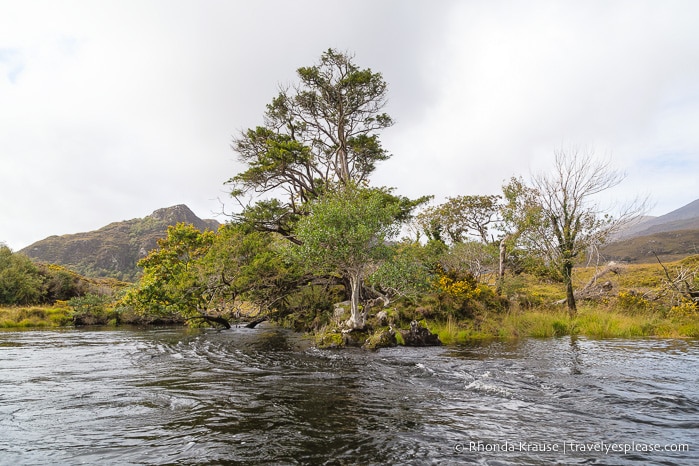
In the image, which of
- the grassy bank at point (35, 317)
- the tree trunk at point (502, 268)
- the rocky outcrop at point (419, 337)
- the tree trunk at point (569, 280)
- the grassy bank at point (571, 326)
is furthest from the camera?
the grassy bank at point (35, 317)

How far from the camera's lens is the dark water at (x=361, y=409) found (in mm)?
5730

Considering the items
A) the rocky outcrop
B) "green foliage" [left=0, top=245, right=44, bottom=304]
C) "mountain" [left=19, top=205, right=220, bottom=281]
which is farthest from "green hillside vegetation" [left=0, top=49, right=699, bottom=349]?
"mountain" [left=19, top=205, right=220, bottom=281]

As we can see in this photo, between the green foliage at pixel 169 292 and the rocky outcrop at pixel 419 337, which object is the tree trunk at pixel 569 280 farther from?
the green foliage at pixel 169 292

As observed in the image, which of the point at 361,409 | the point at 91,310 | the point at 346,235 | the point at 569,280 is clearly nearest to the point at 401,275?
the point at 346,235

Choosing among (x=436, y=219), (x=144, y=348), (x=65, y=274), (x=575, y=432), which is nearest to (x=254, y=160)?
(x=144, y=348)

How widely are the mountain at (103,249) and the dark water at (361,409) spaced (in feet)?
380

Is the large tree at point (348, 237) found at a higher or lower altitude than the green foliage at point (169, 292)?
higher

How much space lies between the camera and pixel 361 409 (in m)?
8.03

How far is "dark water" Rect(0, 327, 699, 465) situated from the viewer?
5.73 meters

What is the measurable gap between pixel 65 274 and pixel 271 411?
5212 centimetres

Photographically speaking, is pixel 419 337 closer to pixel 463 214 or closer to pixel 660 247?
pixel 463 214

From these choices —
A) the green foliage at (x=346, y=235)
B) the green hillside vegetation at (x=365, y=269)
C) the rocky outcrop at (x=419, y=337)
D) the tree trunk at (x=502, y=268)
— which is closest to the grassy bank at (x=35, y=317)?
the green hillside vegetation at (x=365, y=269)

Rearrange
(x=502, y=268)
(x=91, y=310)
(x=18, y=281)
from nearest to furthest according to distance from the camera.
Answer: (x=502, y=268) < (x=91, y=310) < (x=18, y=281)

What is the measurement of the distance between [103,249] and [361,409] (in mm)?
153507
